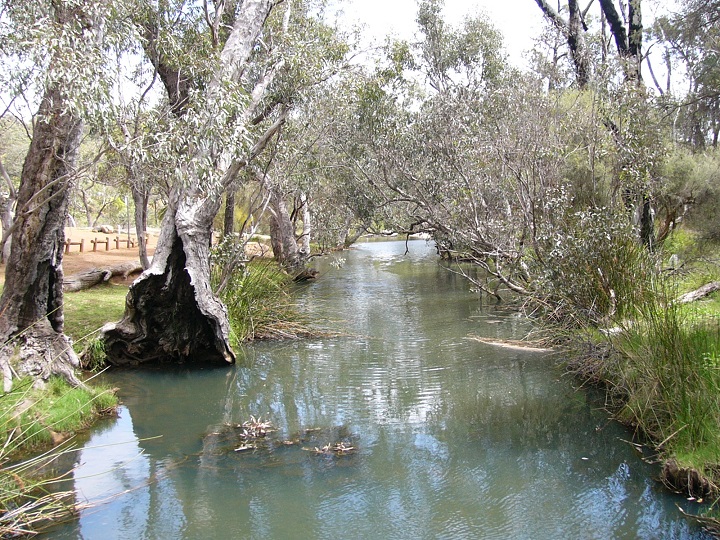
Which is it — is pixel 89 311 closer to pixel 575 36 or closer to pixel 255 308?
pixel 255 308

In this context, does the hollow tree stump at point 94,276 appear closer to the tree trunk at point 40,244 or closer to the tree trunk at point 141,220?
the tree trunk at point 141,220

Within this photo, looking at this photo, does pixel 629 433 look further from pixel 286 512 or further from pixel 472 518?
pixel 286 512

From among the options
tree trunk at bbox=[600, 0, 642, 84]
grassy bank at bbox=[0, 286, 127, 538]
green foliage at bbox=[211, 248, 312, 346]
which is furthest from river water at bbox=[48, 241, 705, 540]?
tree trunk at bbox=[600, 0, 642, 84]

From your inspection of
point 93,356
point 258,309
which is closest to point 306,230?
point 258,309

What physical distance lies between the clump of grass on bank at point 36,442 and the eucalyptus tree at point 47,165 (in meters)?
0.32

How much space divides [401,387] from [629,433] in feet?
9.20

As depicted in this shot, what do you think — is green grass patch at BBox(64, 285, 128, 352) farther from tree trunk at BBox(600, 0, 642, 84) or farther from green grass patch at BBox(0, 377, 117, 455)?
tree trunk at BBox(600, 0, 642, 84)

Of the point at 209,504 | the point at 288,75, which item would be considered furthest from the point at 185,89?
the point at 209,504

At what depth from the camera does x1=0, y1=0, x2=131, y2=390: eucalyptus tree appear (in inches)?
245

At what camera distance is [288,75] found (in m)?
11.0

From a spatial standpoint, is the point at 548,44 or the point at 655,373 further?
the point at 548,44

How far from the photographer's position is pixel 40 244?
6824mm

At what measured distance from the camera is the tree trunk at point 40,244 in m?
6.61

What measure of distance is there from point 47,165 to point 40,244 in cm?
85
